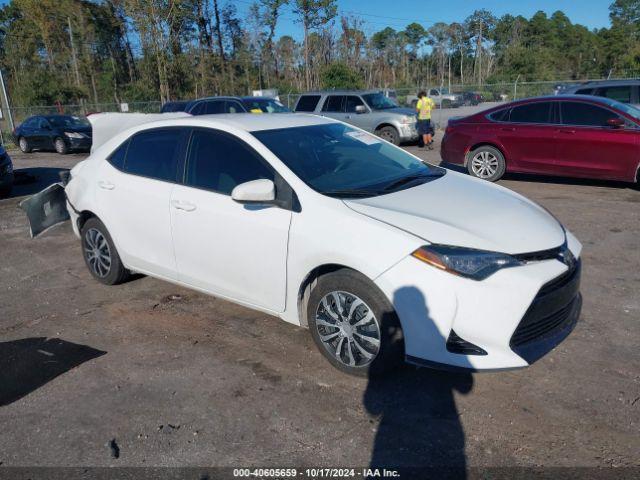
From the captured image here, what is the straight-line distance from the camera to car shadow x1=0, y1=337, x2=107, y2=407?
3.64m

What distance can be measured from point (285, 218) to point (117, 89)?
5078cm

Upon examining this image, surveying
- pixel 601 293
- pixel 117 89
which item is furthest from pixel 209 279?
pixel 117 89

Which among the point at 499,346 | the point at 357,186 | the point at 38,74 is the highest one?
the point at 38,74

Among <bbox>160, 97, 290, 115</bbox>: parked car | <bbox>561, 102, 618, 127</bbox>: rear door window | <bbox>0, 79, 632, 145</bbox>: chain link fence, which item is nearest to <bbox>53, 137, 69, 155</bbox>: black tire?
<bbox>0, 79, 632, 145</bbox>: chain link fence

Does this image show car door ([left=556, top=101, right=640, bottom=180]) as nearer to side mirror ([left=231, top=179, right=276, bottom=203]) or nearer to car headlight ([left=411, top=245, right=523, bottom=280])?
Answer: car headlight ([left=411, top=245, right=523, bottom=280])

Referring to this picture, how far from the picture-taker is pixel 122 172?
16.0ft

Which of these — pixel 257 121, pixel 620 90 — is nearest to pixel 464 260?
pixel 257 121

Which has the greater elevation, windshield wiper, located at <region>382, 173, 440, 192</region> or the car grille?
windshield wiper, located at <region>382, 173, 440, 192</region>

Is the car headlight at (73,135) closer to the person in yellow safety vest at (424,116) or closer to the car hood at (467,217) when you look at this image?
the person in yellow safety vest at (424,116)

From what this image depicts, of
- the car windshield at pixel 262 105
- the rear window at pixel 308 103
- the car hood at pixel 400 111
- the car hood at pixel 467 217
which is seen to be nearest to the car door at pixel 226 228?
the car hood at pixel 467 217

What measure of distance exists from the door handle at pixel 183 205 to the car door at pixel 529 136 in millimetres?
7055

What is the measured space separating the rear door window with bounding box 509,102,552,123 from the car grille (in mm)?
6520

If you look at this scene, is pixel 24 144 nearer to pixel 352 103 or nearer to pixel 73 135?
pixel 73 135

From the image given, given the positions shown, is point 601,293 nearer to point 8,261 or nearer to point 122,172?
point 122,172
